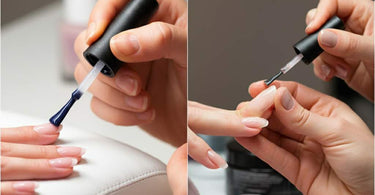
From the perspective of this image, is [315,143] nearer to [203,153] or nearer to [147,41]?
[203,153]

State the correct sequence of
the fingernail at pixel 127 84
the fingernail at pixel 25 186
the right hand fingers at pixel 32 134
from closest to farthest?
the fingernail at pixel 25 186
the right hand fingers at pixel 32 134
the fingernail at pixel 127 84

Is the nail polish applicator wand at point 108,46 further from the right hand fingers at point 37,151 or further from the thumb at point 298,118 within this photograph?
the thumb at point 298,118

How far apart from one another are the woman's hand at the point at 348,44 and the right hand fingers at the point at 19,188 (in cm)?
40

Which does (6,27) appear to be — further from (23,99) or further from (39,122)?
(39,122)

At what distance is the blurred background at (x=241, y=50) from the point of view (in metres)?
0.60

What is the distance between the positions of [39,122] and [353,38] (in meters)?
0.50

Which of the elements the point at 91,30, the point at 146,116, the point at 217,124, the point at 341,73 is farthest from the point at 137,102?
the point at 341,73

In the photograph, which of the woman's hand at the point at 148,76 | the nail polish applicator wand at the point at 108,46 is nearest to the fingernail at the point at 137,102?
the woman's hand at the point at 148,76

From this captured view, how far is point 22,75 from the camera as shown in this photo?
3.65 feet

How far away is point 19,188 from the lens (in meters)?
0.56

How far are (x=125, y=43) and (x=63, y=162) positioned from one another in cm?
20

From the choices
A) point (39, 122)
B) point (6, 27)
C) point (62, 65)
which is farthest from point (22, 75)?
point (39, 122)

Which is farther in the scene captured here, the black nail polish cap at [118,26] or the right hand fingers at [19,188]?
the black nail polish cap at [118,26]

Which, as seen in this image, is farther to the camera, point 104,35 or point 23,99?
point 23,99
